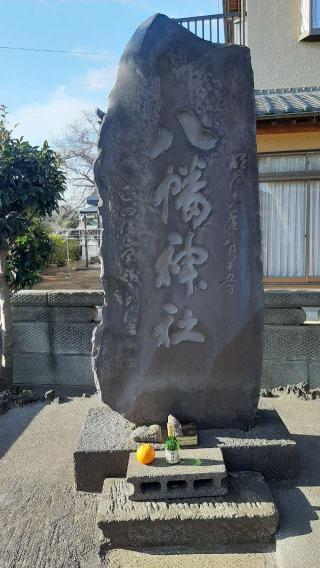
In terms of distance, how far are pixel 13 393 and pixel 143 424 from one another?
2.39 metres

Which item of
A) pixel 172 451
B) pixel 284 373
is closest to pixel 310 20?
pixel 284 373

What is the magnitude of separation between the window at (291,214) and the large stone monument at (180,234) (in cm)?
480

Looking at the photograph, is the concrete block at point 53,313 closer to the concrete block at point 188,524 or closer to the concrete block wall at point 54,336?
the concrete block wall at point 54,336

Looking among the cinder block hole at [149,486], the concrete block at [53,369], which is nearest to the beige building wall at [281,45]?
the concrete block at [53,369]

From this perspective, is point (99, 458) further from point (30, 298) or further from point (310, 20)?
point (310, 20)

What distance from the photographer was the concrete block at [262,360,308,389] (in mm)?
5240

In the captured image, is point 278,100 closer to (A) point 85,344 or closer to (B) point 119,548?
(A) point 85,344

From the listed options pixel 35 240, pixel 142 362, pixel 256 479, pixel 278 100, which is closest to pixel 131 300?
pixel 142 362

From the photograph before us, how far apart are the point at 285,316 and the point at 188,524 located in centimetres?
304

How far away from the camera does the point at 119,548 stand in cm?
261

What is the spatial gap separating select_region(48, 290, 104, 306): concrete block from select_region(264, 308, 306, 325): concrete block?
196cm

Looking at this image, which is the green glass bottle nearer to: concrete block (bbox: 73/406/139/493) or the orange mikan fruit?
the orange mikan fruit

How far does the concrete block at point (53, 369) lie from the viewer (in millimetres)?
5621

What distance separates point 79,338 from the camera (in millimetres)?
5555
